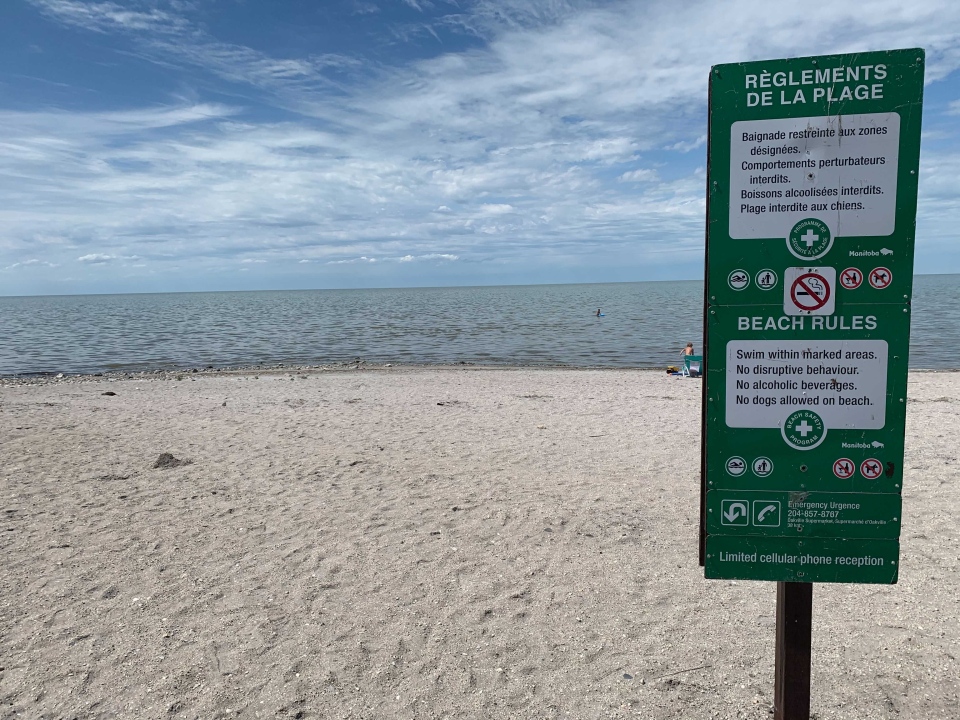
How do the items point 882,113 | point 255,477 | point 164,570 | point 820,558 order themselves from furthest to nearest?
point 255,477 → point 164,570 → point 820,558 → point 882,113

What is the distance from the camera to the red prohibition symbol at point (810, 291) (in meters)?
2.48

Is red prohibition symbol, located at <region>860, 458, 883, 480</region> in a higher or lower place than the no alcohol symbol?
lower

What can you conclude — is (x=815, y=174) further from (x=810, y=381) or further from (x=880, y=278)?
(x=810, y=381)

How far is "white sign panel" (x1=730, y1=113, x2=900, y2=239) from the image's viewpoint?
2.41 metres

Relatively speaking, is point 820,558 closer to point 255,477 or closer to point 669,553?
point 669,553

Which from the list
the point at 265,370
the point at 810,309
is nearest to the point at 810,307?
the point at 810,309

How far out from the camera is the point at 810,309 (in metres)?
2.50

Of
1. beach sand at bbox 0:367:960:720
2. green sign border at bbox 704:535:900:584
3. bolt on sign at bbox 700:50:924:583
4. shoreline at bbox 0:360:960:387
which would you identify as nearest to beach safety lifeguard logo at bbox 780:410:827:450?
bolt on sign at bbox 700:50:924:583

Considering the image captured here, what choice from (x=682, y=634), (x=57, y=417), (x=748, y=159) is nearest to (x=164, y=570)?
(x=682, y=634)

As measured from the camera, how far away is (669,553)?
215 inches

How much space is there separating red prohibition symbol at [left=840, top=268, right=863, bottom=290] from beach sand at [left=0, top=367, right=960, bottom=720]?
2.29 meters

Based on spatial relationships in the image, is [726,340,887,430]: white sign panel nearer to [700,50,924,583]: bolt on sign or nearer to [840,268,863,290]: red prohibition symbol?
[700,50,924,583]: bolt on sign

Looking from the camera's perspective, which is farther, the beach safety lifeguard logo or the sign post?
the beach safety lifeguard logo

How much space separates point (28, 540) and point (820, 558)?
6161 millimetres
